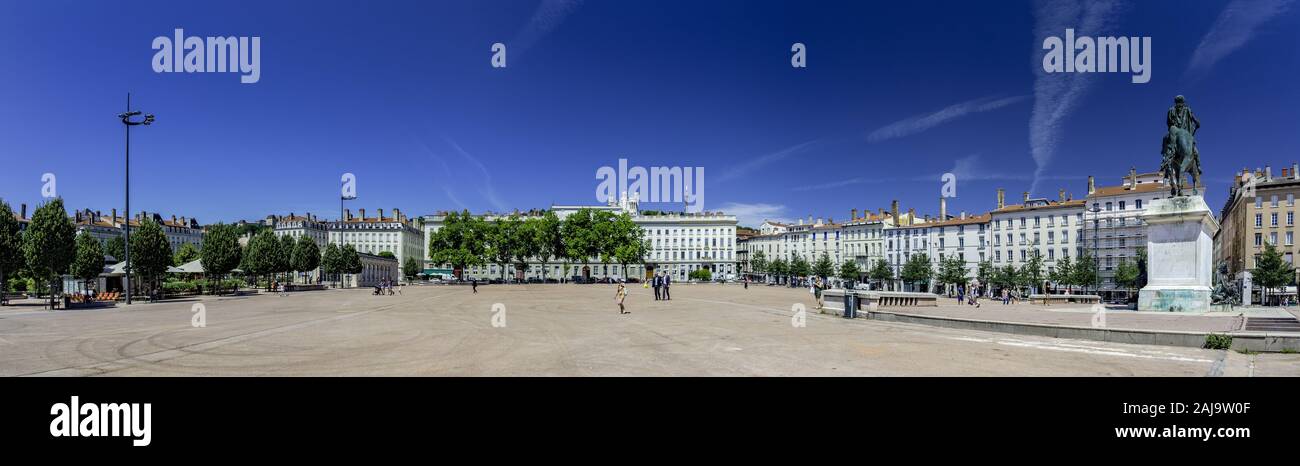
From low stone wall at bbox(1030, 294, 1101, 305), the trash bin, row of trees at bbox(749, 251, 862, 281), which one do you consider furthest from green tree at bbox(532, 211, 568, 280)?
the trash bin

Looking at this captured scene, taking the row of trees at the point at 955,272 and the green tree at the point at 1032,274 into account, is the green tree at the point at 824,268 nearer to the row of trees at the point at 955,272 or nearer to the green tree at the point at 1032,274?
the row of trees at the point at 955,272

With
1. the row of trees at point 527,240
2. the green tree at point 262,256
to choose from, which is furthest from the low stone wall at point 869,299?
the row of trees at point 527,240

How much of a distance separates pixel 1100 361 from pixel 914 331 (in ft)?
20.9

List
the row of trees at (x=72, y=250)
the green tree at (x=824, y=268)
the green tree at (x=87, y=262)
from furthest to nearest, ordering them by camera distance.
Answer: the green tree at (x=824, y=268), the green tree at (x=87, y=262), the row of trees at (x=72, y=250)

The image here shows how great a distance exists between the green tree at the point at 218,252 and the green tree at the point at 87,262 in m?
9.07

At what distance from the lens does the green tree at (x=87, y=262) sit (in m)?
37.9

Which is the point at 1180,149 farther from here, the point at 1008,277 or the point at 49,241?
the point at 1008,277

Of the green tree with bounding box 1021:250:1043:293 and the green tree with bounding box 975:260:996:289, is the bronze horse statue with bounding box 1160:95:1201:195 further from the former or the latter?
the green tree with bounding box 975:260:996:289

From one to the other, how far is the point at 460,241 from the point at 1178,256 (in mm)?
100404

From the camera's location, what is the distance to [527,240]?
108125mm

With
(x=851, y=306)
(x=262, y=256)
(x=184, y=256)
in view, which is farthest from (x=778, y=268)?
(x=851, y=306)
